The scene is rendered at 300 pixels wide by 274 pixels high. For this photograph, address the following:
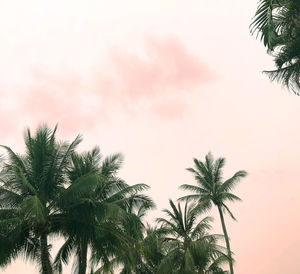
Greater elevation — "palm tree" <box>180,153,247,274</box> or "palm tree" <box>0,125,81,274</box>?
"palm tree" <box>180,153,247,274</box>

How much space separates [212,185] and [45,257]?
811 inches

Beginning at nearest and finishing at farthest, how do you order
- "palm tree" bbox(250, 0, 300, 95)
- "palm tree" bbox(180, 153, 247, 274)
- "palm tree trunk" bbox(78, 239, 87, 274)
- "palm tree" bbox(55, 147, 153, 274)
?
"palm tree" bbox(250, 0, 300, 95), "palm tree" bbox(55, 147, 153, 274), "palm tree trunk" bbox(78, 239, 87, 274), "palm tree" bbox(180, 153, 247, 274)

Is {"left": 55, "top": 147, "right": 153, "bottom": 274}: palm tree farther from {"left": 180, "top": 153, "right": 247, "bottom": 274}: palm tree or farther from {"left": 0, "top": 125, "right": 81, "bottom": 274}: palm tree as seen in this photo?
{"left": 180, "top": 153, "right": 247, "bottom": 274}: palm tree

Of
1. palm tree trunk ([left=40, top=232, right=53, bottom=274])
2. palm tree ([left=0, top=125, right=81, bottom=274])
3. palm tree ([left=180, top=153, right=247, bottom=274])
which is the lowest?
palm tree trunk ([left=40, top=232, right=53, bottom=274])

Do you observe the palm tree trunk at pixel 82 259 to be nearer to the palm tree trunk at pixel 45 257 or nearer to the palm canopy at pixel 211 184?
the palm tree trunk at pixel 45 257

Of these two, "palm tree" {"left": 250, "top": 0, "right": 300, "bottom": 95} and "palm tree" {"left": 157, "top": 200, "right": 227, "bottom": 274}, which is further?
"palm tree" {"left": 157, "top": 200, "right": 227, "bottom": 274}

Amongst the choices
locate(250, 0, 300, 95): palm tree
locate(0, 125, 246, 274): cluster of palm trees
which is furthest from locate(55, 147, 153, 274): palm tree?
locate(250, 0, 300, 95): palm tree

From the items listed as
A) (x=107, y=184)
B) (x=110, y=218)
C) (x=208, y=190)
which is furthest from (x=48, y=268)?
(x=208, y=190)

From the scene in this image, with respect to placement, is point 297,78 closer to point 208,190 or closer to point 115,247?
point 115,247

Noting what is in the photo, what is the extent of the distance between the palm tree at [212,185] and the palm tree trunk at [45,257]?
17.9 metres

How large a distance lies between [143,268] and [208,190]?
9.17 metres

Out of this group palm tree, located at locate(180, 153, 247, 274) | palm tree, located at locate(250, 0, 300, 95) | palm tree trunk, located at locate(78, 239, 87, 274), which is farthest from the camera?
palm tree, located at locate(180, 153, 247, 274)

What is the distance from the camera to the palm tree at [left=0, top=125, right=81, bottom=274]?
15.9 meters

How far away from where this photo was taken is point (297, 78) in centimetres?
1379
